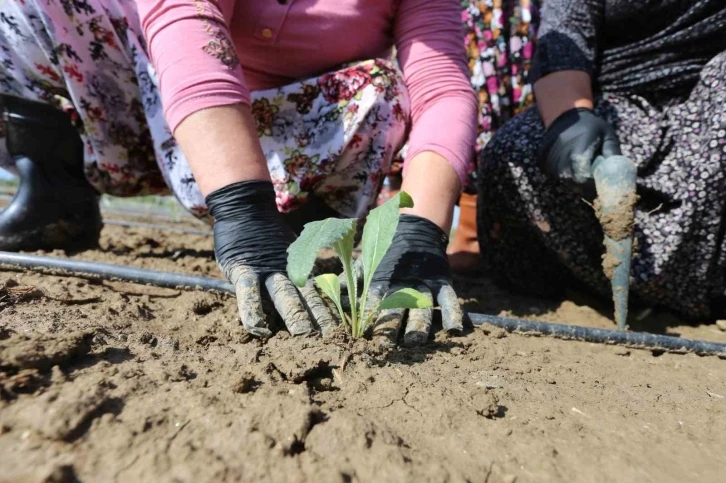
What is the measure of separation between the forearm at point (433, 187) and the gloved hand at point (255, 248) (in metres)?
0.33

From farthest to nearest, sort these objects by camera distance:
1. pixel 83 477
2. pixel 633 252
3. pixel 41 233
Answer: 1. pixel 41 233
2. pixel 633 252
3. pixel 83 477

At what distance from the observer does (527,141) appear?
1611 millimetres

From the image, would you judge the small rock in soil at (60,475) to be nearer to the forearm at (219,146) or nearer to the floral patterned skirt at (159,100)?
the forearm at (219,146)

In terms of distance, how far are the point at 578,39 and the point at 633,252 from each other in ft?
2.31

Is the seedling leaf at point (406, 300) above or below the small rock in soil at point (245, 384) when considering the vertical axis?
above

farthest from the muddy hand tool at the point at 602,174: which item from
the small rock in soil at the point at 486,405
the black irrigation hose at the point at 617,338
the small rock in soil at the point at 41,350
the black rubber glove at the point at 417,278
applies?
the small rock in soil at the point at 41,350

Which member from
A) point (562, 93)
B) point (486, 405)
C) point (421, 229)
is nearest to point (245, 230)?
point (421, 229)

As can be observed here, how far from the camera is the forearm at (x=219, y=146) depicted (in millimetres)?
1032

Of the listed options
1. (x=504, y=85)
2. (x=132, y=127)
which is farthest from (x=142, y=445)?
(x=504, y=85)

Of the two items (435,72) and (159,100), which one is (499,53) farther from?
(159,100)

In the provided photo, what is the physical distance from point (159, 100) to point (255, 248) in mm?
690

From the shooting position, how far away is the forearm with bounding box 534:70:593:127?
1.52 meters

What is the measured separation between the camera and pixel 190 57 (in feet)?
3.48

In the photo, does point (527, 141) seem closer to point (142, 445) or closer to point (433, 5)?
point (433, 5)
